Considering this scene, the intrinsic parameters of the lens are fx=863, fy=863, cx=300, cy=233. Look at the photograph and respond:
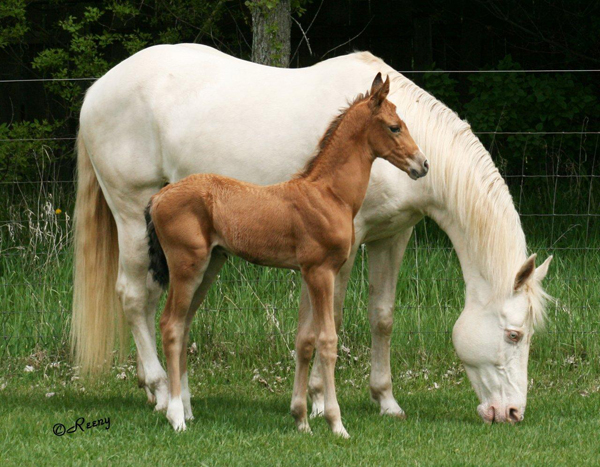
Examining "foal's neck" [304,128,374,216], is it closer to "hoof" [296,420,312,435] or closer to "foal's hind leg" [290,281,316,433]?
"foal's hind leg" [290,281,316,433]

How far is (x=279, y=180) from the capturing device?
4.91 metres

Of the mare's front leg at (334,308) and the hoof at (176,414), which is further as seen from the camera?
the mare's front leg at (334,308)

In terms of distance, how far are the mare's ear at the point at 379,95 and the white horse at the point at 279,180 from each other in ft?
1.96

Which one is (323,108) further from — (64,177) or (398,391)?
(64,177)

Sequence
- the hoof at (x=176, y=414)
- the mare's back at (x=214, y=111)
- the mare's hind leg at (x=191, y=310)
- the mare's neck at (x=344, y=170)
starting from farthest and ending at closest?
the mare's back at (x=214, y=111) → the mare's hind leg at (x=191, y=310) → the hoof at (x=176, y=414) → the mare's neck at (x=344, y=170)

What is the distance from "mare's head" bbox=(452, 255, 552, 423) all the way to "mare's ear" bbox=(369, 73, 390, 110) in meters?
1.14

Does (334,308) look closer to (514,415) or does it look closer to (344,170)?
(344,170)

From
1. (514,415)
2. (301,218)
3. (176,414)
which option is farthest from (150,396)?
(514,415)

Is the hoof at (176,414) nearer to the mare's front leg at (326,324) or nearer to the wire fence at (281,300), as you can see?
the mare's front leg at (326,324)

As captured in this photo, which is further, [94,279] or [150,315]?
[94,279]

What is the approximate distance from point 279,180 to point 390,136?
A: 989 mm

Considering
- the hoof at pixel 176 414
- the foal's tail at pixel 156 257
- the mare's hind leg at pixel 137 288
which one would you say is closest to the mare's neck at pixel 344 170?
the foal's tail at pixel 156 257

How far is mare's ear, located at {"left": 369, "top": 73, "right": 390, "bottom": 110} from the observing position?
13.3ft

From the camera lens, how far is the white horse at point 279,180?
451 centimetres
